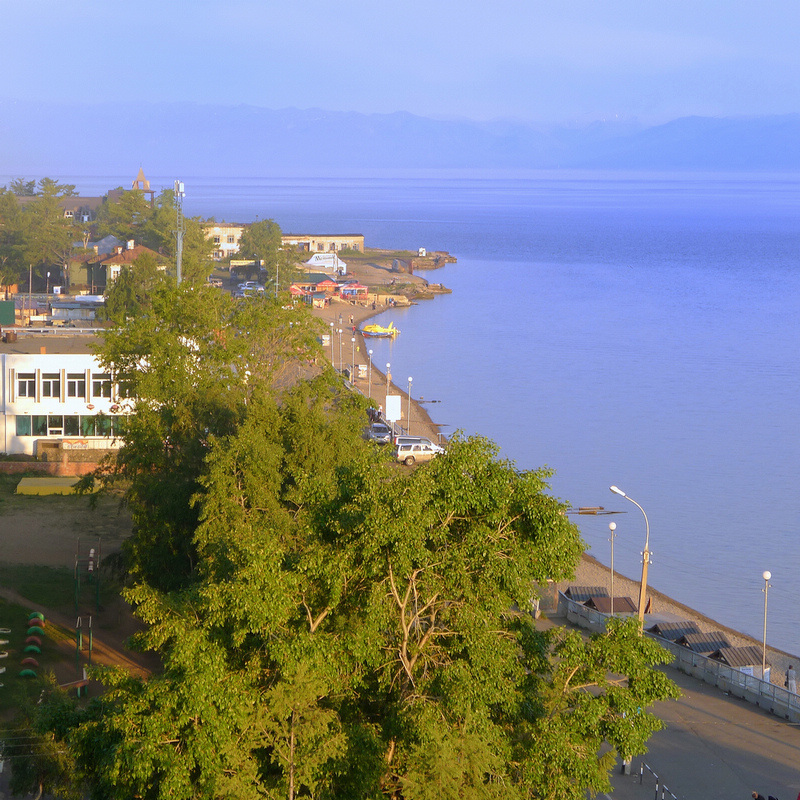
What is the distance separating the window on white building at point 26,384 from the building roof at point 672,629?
61.8 feet

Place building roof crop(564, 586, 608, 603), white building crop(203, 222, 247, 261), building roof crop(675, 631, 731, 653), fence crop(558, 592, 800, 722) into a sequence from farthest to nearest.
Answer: white building crop(203, 222, 247, 261) < building roof crop(564, 586, 608, 603) < building roof crop(675, 631, 731, 653) < fence crop(558, 592, 800, 722)

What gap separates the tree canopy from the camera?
8750mm

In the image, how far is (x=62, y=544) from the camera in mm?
23094

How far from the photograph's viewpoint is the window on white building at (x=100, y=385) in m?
29.7

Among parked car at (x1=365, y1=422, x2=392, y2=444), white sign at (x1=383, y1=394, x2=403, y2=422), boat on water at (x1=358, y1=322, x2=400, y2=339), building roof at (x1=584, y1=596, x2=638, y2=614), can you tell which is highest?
boat on water at (x1=358, y1=322, x2=400, y2=339)

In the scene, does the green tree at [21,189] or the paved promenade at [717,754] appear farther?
the green tree at [21,189]

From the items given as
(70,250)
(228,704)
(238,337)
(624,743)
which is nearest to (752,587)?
(238,337)

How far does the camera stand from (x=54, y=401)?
30.0 meters

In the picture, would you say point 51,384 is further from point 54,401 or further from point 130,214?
point 130,214

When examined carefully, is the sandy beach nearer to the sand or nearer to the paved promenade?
the sand

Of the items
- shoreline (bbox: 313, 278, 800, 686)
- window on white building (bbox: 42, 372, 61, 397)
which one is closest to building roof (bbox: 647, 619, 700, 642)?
shoreline (bbox: 313, 278, 800, 686)

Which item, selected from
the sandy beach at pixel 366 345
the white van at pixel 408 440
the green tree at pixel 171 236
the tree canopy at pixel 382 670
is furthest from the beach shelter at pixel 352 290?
the tree canopy at pixel 382 670

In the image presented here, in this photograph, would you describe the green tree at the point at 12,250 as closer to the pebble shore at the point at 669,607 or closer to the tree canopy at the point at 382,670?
the pebble shore at the point at 669,607

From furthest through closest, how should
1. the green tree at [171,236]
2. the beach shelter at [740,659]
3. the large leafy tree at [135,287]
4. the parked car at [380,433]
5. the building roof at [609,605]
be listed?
the green tree at [171,236], the large leafy tree at [135,287], the parked car at [380,433], the building roof at [609,605], the beach shelter at [740,659]
